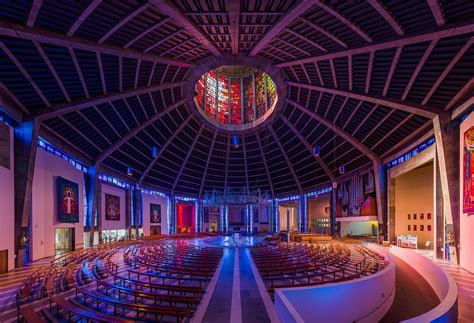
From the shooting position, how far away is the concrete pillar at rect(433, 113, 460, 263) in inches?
692

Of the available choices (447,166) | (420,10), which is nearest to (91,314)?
(420,10)

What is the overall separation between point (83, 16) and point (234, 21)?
303 inches

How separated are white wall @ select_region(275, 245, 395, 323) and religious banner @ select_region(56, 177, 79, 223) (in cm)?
2152

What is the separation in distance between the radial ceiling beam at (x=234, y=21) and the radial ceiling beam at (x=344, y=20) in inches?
161

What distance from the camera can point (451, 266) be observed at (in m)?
17.0

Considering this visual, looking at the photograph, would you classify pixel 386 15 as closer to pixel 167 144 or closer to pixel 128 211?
pixel 167 144

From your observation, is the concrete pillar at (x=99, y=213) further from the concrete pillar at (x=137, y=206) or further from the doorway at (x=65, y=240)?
the concrete pillar at (x=137, y=206)

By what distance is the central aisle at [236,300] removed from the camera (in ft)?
27.7

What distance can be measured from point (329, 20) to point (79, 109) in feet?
57.7

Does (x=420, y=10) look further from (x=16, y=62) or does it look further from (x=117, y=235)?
(x=117, y=235)

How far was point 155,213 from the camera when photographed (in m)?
44.2

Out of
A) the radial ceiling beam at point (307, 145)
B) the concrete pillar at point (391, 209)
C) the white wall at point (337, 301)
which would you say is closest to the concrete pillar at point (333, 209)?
the radial ceiling beam at point (307, 145)

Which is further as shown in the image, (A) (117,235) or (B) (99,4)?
(A) (117,235)

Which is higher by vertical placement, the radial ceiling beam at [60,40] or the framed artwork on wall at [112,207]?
the radial ceiling beam at [60,40]
